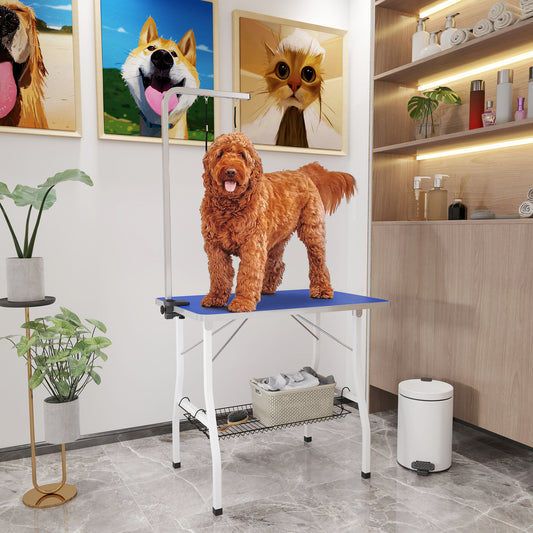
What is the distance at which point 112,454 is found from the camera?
2.31 metres

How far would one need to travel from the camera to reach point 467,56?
2.17m

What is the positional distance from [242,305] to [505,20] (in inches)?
57.0

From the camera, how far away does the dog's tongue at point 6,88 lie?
2125 mm

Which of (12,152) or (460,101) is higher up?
(460,101)

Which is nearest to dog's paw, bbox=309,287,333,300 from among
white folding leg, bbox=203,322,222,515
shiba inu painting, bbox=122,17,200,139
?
white folding leg, bbox=203,322,222,515

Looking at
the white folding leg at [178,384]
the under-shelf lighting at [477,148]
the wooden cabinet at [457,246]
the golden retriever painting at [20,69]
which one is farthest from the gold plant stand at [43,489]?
the under-shelf lighting at [477,148]

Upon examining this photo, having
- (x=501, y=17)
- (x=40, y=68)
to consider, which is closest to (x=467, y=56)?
(x=501, y=17)

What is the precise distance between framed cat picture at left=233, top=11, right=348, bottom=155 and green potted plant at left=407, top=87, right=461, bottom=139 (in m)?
0.51

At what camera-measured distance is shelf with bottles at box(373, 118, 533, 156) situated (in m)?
1.91

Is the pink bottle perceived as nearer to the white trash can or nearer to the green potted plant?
the green potted plant

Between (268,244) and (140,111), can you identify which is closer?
(268,244)

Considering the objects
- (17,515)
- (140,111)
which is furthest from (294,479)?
(140,111)

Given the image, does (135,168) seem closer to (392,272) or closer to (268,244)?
(268,244)

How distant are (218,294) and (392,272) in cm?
103
